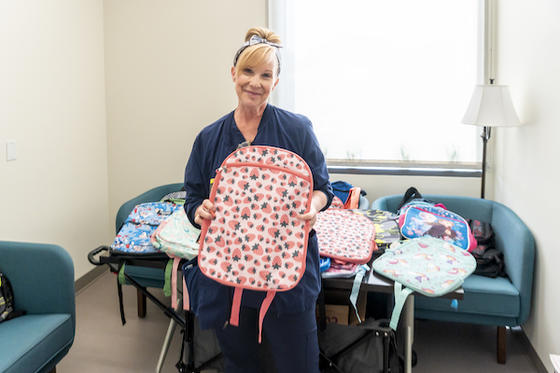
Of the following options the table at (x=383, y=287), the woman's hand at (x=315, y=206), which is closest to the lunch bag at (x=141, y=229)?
the table at (x=383, y=287)

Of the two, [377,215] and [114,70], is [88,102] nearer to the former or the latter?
[114,70]

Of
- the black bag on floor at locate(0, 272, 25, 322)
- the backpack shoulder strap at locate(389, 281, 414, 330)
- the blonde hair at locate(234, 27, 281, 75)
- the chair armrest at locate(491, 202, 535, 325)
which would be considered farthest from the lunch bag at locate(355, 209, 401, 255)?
the black bag on floor at locate(0, 272, 25, 322)

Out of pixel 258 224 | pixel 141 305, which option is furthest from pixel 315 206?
pixel 141 305

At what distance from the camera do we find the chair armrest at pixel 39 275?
2.21 meters

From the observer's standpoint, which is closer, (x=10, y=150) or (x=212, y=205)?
(x=212, y=205)

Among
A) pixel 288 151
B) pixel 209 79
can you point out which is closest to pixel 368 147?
pixel 209 79

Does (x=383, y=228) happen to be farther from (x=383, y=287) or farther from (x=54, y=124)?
(x=54, y=124)

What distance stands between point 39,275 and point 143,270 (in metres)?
0.66

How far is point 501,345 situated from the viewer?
2.46 meters

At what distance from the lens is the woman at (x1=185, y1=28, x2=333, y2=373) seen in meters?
1.51

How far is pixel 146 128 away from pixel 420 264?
95.3 inches

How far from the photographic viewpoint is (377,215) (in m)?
2.71

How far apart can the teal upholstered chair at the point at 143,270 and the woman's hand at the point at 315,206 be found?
4.68 feet

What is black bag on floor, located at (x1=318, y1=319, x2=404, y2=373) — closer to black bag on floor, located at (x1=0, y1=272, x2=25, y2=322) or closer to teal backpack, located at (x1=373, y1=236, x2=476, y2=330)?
teal backpack, located at (x1=373, y1=236, x2=476, y2=330)
